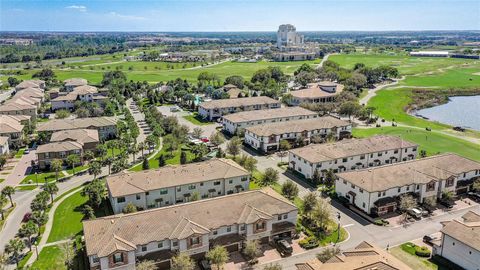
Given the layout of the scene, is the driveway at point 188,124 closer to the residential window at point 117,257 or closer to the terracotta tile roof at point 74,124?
the terracotta tile roof at point 74,124

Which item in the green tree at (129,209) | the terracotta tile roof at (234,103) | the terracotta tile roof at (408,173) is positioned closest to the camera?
the green tree at (129,209)

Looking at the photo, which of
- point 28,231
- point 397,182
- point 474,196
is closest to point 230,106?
point 397,182

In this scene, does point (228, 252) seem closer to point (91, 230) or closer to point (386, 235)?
point (91, 230)

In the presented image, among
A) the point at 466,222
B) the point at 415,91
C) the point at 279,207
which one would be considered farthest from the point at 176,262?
the point at 415,91

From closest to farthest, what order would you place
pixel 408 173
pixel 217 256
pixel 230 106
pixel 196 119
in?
pixel 217 256 < pixel 408 173 < pixel 230 106 < pixel 196 119

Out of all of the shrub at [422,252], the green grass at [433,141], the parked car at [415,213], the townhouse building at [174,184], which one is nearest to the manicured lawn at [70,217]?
the townhouse building at [174,184]

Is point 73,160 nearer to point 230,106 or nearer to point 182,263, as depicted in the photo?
point 182,263
